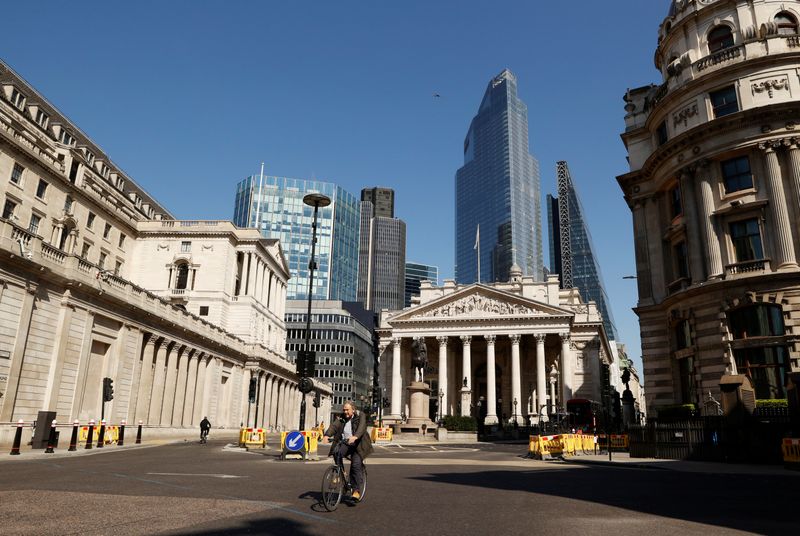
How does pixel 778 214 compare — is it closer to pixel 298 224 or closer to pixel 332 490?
pixel 332 490

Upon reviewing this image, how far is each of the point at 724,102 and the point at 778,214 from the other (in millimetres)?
7772

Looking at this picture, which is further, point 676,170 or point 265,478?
point 676,170

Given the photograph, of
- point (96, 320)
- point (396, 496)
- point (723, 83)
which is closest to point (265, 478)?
point (396, 496)

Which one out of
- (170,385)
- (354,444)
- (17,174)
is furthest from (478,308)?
(354,444)

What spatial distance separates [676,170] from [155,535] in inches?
1386

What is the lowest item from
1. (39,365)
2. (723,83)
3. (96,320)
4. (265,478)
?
(265,478)

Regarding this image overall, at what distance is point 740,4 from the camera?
33.9 m

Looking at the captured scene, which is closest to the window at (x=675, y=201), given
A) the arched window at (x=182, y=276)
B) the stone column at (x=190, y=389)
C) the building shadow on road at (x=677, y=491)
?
the building shadow on road at (x=677, y=491)

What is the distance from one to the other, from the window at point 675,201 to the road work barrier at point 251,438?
28.9 metres

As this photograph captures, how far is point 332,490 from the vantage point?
908 cm

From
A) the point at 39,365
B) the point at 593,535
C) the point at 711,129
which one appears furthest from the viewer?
the point at 711,129

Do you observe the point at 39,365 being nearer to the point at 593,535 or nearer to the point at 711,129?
the point at 593,535

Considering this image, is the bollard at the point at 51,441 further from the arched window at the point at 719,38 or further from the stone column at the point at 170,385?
the arched window at the point at 719,38

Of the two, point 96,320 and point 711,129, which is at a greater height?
point 711,129
